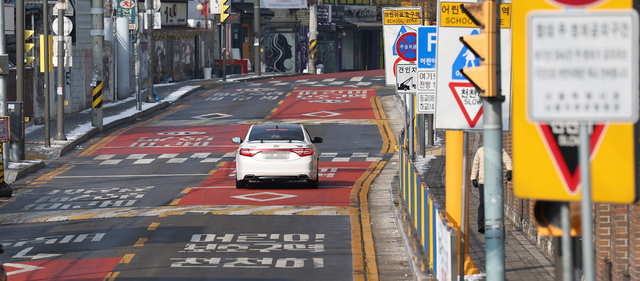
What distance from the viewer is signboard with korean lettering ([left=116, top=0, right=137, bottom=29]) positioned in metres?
40.3

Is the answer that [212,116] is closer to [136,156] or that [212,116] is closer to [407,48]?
[136,156]

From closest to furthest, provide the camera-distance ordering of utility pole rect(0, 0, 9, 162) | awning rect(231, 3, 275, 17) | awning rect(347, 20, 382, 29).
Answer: utility pole rect(0, 0, 9, 162) → awning rect(231, 3, 275, 17) → awning rect(347, 20, 382, 29)

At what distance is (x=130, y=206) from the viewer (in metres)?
16.4

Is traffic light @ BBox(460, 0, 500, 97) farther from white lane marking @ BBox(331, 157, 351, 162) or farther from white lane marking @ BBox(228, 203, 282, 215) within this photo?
white lane marking @ BBox(331, 157, 351, 162)

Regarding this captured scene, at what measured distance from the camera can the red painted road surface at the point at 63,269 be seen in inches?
407

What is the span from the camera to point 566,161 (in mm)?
4539


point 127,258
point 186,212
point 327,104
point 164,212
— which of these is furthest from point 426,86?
point 327,104

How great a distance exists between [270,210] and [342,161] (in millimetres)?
7875

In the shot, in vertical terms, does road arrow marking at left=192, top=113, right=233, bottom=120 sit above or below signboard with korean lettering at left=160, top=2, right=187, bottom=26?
below

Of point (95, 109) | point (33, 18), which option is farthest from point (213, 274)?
point (33, 18)

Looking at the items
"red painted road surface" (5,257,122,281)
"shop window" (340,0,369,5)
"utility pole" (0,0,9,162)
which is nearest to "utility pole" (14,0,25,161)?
"utility pole" (0,0,9,162)

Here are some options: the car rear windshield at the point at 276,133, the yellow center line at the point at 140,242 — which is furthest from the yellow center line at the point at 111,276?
the car rear windshield at the point at 276,133

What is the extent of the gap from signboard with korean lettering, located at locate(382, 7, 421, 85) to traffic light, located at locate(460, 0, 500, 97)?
851 cm

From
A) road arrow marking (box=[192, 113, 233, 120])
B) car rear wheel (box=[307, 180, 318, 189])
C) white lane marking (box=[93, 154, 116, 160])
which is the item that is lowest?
car rear wheel (box=[307, 180, 318, 189])
